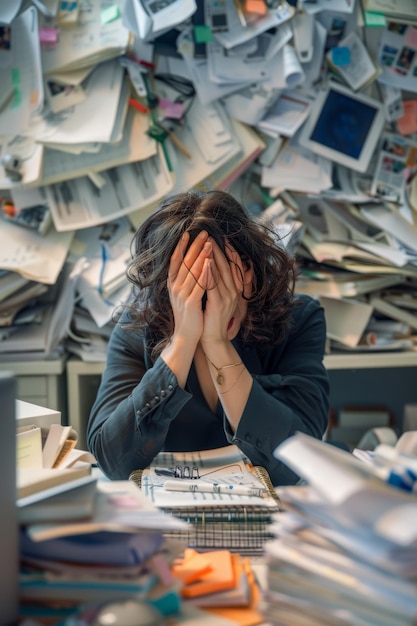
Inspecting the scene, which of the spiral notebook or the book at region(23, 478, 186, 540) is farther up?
the book at region(23, 478, 186, 540)

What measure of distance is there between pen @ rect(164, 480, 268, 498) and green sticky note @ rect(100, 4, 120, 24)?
1691 millimetres

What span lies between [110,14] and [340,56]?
70cm

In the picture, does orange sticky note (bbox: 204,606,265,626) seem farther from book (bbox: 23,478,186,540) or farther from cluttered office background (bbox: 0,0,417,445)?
cluttered office background (bbox: 0,0,417,445)

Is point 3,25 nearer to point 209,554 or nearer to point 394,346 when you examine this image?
point 394,346

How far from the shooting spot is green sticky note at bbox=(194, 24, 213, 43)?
234cm

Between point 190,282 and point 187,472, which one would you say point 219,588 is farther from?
point 190,282

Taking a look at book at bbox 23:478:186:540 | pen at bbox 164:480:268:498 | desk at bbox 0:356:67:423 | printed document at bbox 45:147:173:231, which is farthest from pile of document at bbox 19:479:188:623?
printed document at bbox 45:147:173:231

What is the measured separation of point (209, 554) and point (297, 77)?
1.74 metres

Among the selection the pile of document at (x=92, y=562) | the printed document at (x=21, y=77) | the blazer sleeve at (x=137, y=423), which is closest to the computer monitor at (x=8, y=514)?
the pile of document at (x=92, y=562)

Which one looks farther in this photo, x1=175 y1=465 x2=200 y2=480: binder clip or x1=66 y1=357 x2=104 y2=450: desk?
x1=66 y1=357 x2=104 y2=450: desk

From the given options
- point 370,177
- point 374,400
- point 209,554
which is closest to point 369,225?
point 370,177

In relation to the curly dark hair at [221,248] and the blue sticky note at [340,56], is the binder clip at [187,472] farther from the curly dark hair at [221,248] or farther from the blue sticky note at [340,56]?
the blue sticky note at [340,56]

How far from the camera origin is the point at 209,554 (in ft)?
3.06

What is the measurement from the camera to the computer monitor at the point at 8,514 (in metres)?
0.76
